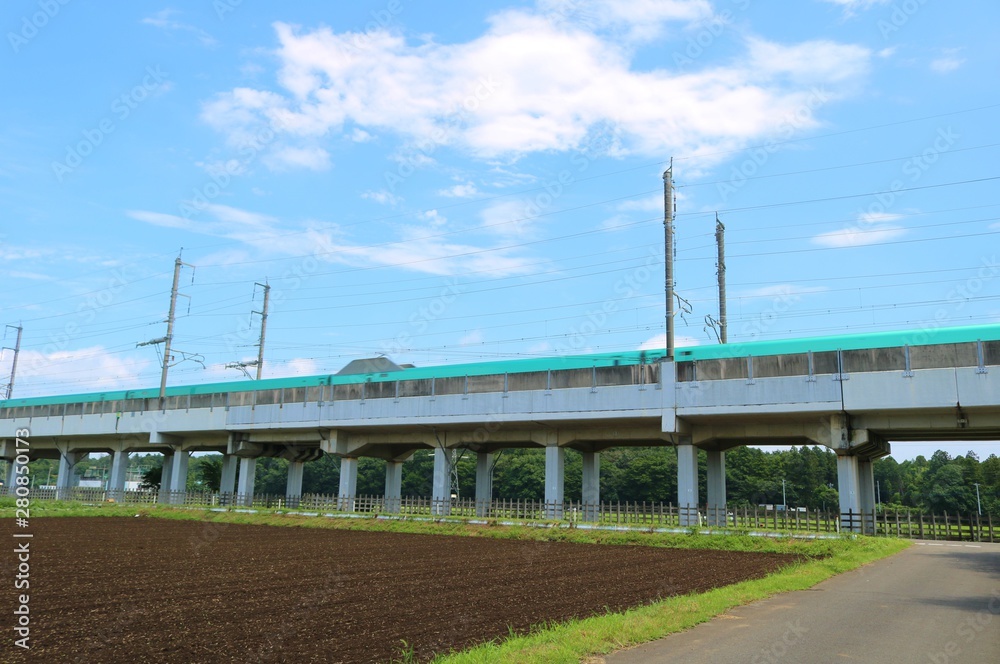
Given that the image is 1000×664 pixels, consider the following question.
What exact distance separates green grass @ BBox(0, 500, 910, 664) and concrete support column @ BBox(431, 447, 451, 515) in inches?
202

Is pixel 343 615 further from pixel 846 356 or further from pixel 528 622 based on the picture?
pixel 846 356

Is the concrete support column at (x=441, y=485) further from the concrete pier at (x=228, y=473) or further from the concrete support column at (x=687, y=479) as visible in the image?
the concrete pier at (x=228, y=473)

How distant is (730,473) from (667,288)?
61.3m

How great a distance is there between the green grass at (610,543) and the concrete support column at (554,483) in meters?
6.83

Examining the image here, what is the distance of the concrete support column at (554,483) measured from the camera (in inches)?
1626

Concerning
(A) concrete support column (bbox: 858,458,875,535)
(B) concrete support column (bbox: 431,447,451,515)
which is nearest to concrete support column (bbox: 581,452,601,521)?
(B) concrete support column (bbox: 431,447,451,515)

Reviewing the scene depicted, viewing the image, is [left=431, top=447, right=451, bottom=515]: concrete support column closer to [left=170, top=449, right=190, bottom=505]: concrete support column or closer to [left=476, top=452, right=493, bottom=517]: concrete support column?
[left=476, top=452, right=493, bottom=517]: concrete support column

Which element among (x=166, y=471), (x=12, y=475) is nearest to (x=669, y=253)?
(x=166, y=471)

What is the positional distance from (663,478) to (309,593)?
251 ft

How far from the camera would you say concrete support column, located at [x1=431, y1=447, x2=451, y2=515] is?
44.1 metres

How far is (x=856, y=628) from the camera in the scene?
11.1 metres

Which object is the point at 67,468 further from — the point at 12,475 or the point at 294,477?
the point at 294,477
